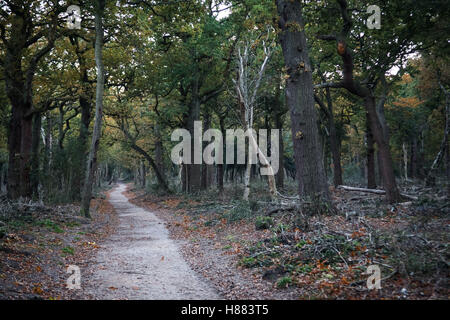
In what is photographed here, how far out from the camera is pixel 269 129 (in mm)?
28578

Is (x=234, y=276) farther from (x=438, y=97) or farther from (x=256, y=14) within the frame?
(x=438, y=97)

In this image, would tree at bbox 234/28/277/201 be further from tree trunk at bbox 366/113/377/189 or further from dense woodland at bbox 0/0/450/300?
tree trunk at bbox 366/113/377/189

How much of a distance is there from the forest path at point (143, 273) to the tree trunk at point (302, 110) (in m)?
4.20

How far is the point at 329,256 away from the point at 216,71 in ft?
58.6

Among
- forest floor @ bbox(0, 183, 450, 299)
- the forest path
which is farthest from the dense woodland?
the forest path

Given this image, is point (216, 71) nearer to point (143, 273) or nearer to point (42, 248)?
point (42, 248)

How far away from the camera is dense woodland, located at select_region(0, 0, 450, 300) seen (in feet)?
32.9

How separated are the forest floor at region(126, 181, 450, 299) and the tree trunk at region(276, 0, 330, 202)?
2.47 ft

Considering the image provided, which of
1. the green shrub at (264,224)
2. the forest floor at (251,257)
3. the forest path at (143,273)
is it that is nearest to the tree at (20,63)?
the forest floor at (251,257)

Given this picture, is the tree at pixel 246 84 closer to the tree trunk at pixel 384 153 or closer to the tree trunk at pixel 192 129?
the tree trunk at pixel 192 129

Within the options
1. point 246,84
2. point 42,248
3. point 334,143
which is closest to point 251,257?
point 42,248

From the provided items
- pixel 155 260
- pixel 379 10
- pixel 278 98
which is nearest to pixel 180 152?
pixel 278 98

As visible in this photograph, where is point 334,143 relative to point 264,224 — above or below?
above

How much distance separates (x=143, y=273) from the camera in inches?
261
